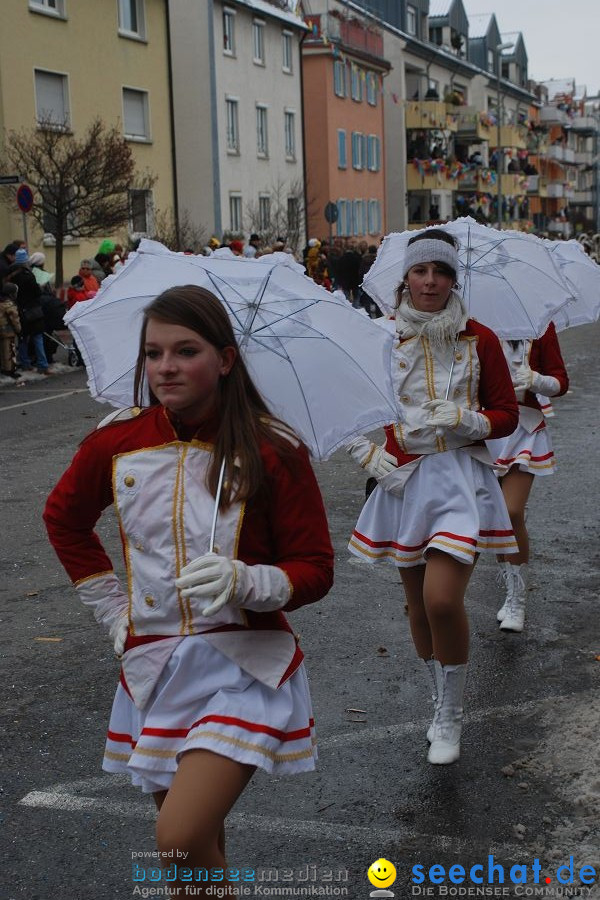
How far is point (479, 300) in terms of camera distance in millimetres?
5566

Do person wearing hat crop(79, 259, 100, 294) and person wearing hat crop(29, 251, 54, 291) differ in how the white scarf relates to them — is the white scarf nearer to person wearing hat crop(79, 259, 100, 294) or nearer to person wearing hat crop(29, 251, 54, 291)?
person wearing hat crop(29, 251, 54, 291)

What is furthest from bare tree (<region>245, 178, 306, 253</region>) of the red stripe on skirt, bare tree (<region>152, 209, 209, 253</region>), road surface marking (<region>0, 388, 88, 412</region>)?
the red stripe on skirt

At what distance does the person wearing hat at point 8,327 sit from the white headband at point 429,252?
1413 cm

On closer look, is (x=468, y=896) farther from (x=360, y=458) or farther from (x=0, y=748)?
(x=0, y=748)

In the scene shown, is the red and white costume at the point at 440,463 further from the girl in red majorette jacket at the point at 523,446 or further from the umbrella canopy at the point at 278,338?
the girl in red majorette jacket at the point at 523,446

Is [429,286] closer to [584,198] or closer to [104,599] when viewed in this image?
[104,599]

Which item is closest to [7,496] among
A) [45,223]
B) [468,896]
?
[468,896]

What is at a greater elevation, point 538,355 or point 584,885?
point 538,355

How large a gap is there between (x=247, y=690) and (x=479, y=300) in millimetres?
3072

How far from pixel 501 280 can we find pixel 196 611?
121 inches

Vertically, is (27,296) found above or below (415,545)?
above

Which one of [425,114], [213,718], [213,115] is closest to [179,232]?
[213,115]

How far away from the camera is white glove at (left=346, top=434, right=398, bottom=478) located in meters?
4.71

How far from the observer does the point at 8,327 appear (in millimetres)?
18438
